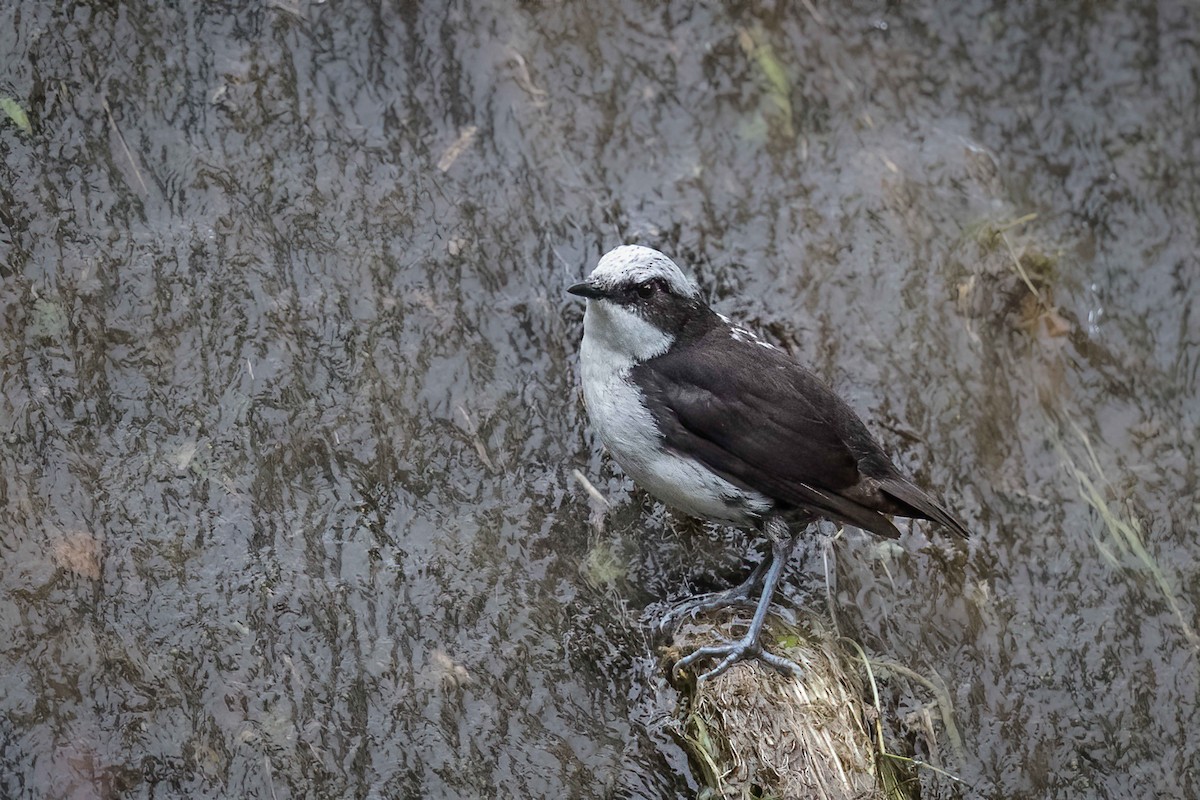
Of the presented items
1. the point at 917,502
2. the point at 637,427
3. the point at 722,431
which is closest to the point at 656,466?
the point at 637,427

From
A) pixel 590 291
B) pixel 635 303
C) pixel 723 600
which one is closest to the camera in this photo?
pixel 590 291

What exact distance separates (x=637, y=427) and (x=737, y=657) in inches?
40.2

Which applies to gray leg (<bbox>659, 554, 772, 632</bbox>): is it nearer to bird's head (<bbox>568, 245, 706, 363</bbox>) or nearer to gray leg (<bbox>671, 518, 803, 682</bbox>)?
gray leg (<bbox>671, 518, 803, 682</bbox>)

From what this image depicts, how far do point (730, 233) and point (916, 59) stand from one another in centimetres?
174

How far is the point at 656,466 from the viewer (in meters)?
4.96

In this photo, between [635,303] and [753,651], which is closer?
[753,651]

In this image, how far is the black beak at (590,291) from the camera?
16.4ft

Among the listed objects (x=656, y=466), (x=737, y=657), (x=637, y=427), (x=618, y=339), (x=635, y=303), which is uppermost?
(x=635, y=303)

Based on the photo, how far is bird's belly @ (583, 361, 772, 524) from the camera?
4961 mm

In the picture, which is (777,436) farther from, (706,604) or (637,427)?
(706,604)

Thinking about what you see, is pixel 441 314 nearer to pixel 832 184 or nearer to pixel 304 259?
pixel 304 259

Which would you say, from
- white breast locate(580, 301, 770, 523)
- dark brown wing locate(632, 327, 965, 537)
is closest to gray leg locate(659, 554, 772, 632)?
white breast locate(580, 301, 770, 523)

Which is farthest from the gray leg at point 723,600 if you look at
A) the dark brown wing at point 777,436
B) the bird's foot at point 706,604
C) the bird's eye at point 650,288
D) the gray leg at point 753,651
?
the bird's eye at point 650,288

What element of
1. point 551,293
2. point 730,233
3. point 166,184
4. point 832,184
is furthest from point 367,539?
point 832,184
